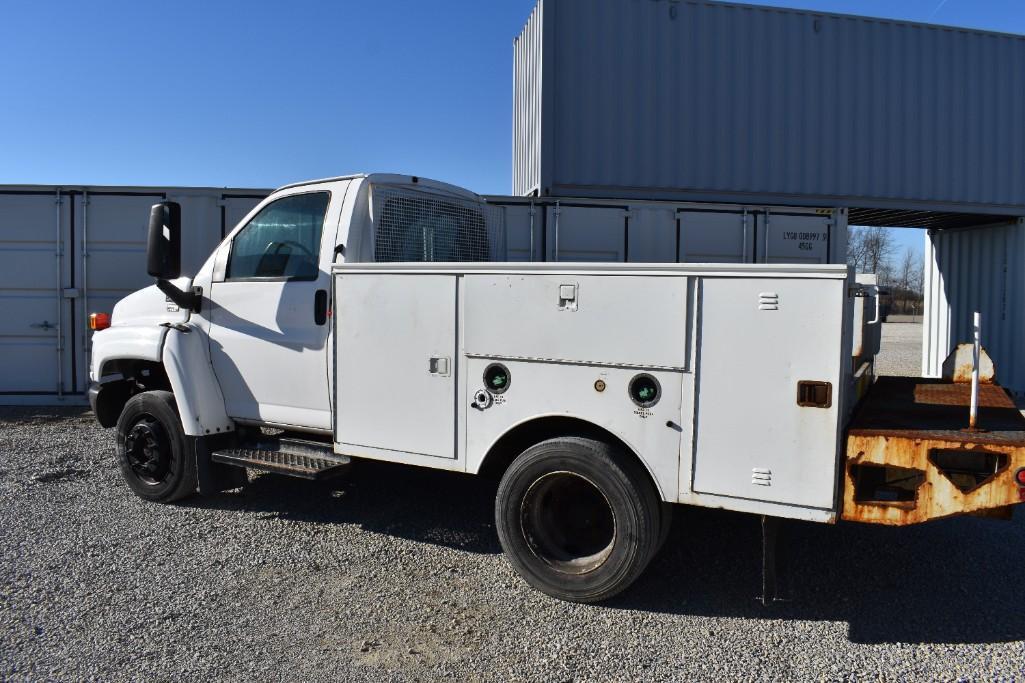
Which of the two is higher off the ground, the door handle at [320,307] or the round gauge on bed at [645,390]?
the door handle at [320,307]

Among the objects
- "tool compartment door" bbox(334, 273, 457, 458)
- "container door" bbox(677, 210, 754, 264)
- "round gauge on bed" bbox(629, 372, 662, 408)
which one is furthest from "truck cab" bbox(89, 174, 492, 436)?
"container door" bbox(677, 210, 754, 264)

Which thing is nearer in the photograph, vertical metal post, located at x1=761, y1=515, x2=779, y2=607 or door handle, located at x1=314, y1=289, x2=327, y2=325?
vertical metal post, located at x1=761, y1=515, x2=779, y2=607

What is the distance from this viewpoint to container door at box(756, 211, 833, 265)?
29.1 ft

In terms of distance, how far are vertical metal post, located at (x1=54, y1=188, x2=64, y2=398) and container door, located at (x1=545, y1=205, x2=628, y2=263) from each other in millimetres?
5707

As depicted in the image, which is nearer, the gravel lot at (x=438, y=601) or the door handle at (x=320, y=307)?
the gravel lot at (x=438, y=601)

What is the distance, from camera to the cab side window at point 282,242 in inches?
181

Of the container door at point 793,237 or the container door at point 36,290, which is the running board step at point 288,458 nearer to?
the container door at point 36,290

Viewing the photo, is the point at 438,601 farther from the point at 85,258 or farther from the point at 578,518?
the point at 85,258

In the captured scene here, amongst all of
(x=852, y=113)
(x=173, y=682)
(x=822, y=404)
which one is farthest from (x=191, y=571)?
(x=852, y=113)

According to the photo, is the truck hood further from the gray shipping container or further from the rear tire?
the gray shipping container

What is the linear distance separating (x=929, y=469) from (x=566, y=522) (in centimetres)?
171

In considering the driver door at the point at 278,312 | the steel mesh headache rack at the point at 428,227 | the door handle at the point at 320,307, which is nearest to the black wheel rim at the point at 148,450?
the driver door at the point at 278,312

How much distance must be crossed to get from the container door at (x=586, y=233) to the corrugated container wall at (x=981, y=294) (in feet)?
19.7

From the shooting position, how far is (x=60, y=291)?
29.0ft
